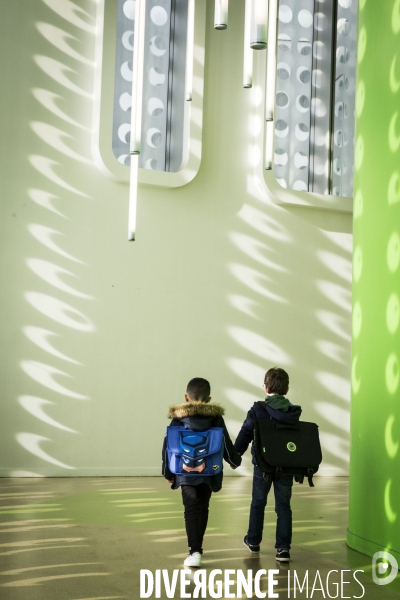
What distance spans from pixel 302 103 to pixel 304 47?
74 centimetres

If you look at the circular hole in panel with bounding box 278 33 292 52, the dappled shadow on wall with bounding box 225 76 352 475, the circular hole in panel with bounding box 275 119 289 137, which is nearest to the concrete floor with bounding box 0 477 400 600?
the dappled shadow on wall with bounding box 225 76 352 475

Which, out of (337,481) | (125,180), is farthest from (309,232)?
(337,481)

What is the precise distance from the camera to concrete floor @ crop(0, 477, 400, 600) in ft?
12.2

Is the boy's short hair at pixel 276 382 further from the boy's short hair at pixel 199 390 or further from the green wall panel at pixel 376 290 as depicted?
the green wall panel at pixel 376 290

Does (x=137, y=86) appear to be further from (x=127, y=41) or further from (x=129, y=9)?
(x=129, y=9)

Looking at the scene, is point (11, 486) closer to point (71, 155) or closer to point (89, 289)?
point (89, 289)

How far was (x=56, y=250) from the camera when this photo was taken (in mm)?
8008

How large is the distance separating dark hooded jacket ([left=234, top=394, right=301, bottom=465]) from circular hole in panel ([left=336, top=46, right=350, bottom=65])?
674 cm

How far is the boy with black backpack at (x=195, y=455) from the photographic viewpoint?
405 cm

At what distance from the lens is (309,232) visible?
9250mm

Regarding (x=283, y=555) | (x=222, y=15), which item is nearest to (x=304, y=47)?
(x=222, y=15)

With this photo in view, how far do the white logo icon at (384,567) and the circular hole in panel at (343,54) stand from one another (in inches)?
285

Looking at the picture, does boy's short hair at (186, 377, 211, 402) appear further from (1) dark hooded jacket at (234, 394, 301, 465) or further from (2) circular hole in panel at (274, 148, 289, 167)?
(2) circular hole in panel at (274, 148, 289, 167)

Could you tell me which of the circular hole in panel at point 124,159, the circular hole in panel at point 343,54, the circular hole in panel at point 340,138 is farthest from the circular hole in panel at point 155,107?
the circular hole in panel at point 343,54
